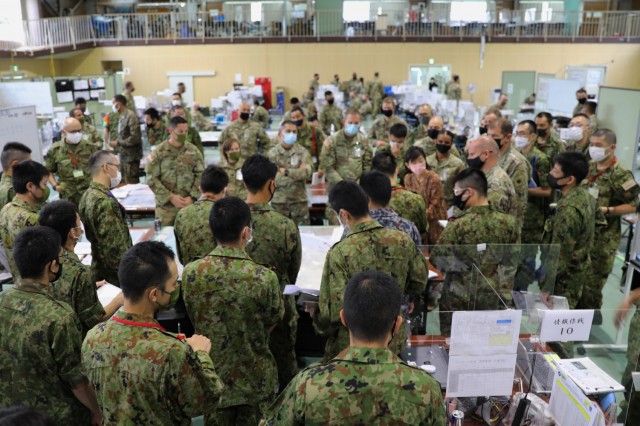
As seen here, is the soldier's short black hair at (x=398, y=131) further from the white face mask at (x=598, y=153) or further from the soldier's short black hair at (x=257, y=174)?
the soldier's short black hair at (x=257, y=174)

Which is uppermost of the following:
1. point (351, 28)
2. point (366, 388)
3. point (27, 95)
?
point (351, 28)

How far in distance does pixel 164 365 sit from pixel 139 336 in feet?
0.46

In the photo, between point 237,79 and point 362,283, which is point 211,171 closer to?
point 362,283

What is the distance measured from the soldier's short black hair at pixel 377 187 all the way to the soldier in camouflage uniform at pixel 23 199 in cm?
221

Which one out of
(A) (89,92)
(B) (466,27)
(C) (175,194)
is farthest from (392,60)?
(C) (175,194)

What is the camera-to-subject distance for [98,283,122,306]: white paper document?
315cm

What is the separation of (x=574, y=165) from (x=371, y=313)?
2.76 meters

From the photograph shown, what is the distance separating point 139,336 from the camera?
6.27 ft

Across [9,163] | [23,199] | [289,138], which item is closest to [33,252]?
[23,199]

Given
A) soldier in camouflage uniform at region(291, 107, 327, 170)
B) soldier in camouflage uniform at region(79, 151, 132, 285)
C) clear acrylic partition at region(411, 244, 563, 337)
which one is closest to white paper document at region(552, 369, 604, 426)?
clear acrylic partition at region(411, 244, 563, 337)

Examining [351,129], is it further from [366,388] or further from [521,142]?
[366,388]

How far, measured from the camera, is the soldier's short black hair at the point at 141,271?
1984mm

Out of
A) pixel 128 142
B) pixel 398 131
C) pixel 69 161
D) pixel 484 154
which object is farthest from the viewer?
pixel 128 142

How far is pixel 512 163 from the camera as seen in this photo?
186 inches
